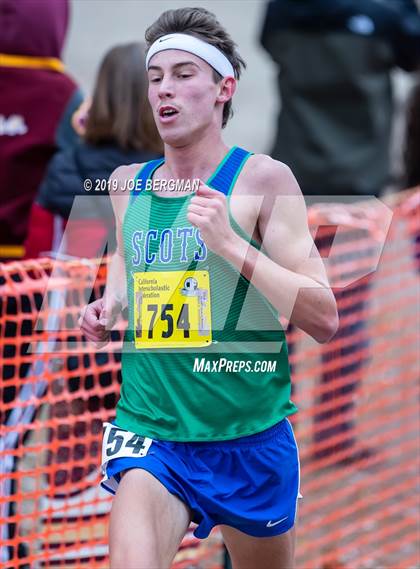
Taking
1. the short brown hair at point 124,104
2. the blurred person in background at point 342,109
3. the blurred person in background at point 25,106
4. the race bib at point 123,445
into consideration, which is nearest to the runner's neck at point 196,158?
the race bib at point 123,445

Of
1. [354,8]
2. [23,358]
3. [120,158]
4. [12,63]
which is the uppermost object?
[354,8]

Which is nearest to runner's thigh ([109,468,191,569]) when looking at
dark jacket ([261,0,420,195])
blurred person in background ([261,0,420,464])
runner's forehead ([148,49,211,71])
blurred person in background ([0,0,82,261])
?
runner's forehead ([148,49,211,71])

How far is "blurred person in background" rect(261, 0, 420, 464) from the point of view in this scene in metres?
6.21

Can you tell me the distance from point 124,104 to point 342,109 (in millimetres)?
2157

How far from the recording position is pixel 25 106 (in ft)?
16.7

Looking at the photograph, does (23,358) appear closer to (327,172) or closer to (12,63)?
(12,63)

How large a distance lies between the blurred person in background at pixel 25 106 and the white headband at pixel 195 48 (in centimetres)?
198

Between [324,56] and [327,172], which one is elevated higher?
[324,56]

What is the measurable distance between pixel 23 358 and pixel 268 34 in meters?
2.85

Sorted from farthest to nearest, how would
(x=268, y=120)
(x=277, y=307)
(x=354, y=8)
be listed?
(x=268, y=120), (x=354, y=8), (x=277, y=307)

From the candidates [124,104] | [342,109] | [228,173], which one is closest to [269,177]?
[228,173]

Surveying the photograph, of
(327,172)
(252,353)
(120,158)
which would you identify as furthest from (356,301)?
(252,353)

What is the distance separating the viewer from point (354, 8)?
619cm

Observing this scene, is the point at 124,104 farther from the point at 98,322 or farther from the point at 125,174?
the point at 98,322
